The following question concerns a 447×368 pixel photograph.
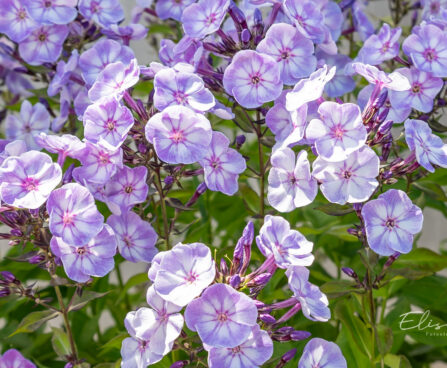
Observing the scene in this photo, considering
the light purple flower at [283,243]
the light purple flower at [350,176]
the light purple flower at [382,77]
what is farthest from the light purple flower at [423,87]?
the light purple flower at [283,243]

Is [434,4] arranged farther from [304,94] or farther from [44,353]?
[44,353]

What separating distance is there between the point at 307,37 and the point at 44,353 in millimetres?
791

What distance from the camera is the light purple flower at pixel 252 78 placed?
3.26 ft

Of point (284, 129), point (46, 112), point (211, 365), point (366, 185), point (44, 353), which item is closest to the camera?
point (211, 365)

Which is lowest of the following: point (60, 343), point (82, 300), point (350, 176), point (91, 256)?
point (60, 343)

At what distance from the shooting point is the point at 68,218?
0.88 metres

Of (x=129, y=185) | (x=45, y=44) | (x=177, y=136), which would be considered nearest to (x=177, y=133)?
(x=177, y=136)

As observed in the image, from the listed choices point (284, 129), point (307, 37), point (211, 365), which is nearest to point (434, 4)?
point (307, 37)

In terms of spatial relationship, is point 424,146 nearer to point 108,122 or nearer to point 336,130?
point 336,130

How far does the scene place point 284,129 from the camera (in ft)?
3.33

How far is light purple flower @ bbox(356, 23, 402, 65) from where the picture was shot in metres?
1.12

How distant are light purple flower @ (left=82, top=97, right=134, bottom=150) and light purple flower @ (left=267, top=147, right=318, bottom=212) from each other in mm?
191

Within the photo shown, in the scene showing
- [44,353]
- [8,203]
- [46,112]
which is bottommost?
[44,353]

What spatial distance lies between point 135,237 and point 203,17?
335 mm
